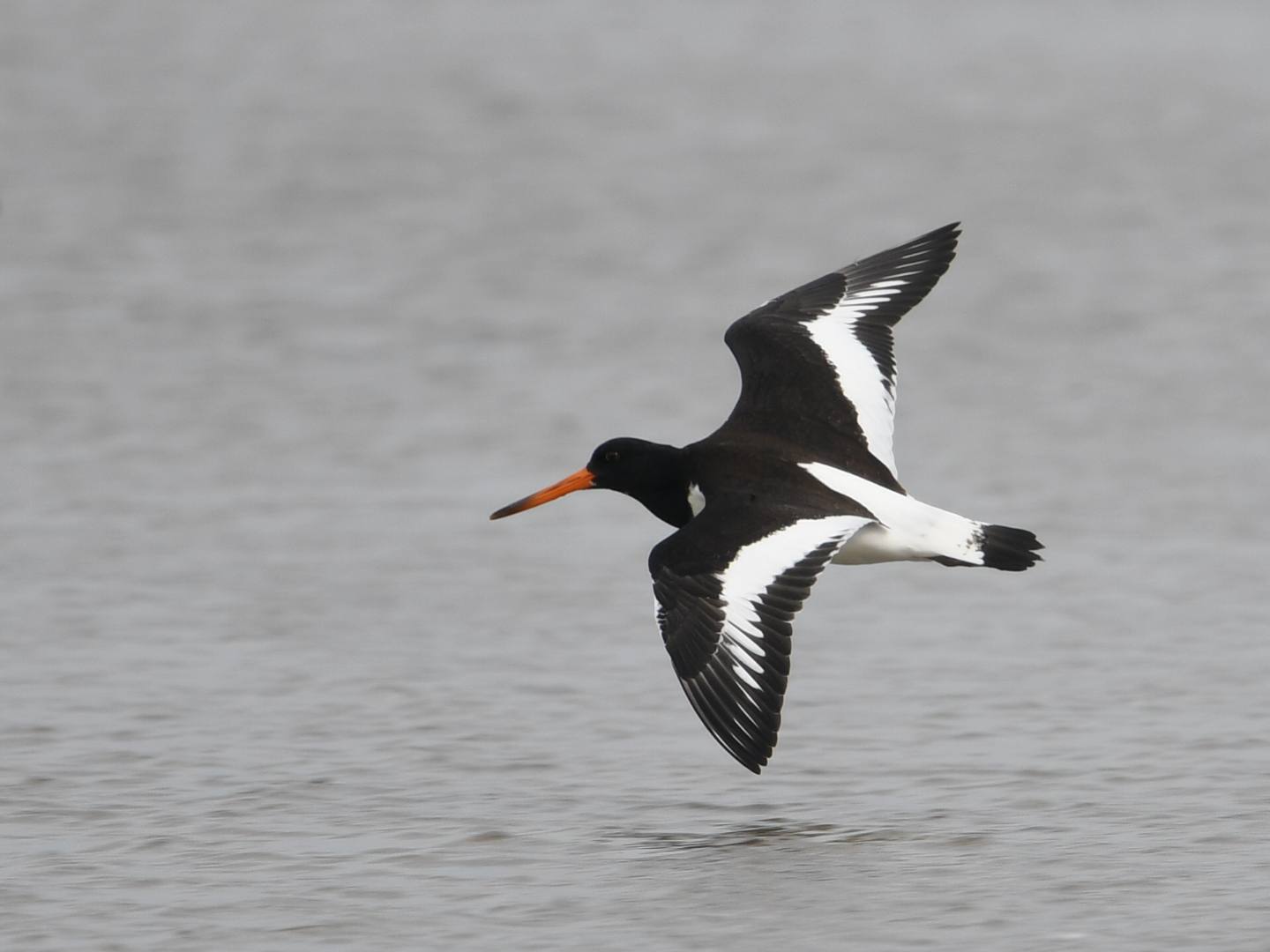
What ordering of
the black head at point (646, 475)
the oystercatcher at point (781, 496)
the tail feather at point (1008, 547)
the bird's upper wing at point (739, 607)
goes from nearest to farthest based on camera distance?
1. the bird's upper wing at point (739, 607)
2. the oystercatcher at point (781, 496)
3. the tail feather at point (1008, 547)
4. the black head at point (646, 475)

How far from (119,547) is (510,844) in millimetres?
4188

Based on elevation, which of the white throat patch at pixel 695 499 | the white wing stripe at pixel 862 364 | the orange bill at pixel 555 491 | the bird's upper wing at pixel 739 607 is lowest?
the bird's upper wing at pixel 739 607

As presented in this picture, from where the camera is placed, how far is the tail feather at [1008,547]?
7.47m

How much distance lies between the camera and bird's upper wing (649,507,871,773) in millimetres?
6684

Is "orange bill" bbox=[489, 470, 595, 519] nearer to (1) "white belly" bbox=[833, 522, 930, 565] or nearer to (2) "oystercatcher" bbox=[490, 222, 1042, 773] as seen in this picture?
(2) "oystercatcher" bbox=[490, 222, 1042, 773]

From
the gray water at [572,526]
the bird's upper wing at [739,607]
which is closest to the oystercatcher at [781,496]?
the bird's upper wing at [739,607]

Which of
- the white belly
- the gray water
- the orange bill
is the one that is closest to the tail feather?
the white belly

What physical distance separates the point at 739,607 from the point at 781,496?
2.52ft

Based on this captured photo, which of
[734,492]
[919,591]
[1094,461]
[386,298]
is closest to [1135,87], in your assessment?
[386,298]

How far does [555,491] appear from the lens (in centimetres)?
859

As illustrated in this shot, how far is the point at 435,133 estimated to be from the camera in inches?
909

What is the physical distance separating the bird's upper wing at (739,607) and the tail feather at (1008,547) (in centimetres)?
43

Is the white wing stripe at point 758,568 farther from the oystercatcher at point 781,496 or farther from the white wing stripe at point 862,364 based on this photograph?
the white wing stripe at point 862,364

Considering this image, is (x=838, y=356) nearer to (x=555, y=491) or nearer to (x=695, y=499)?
(x=695, y=499)
